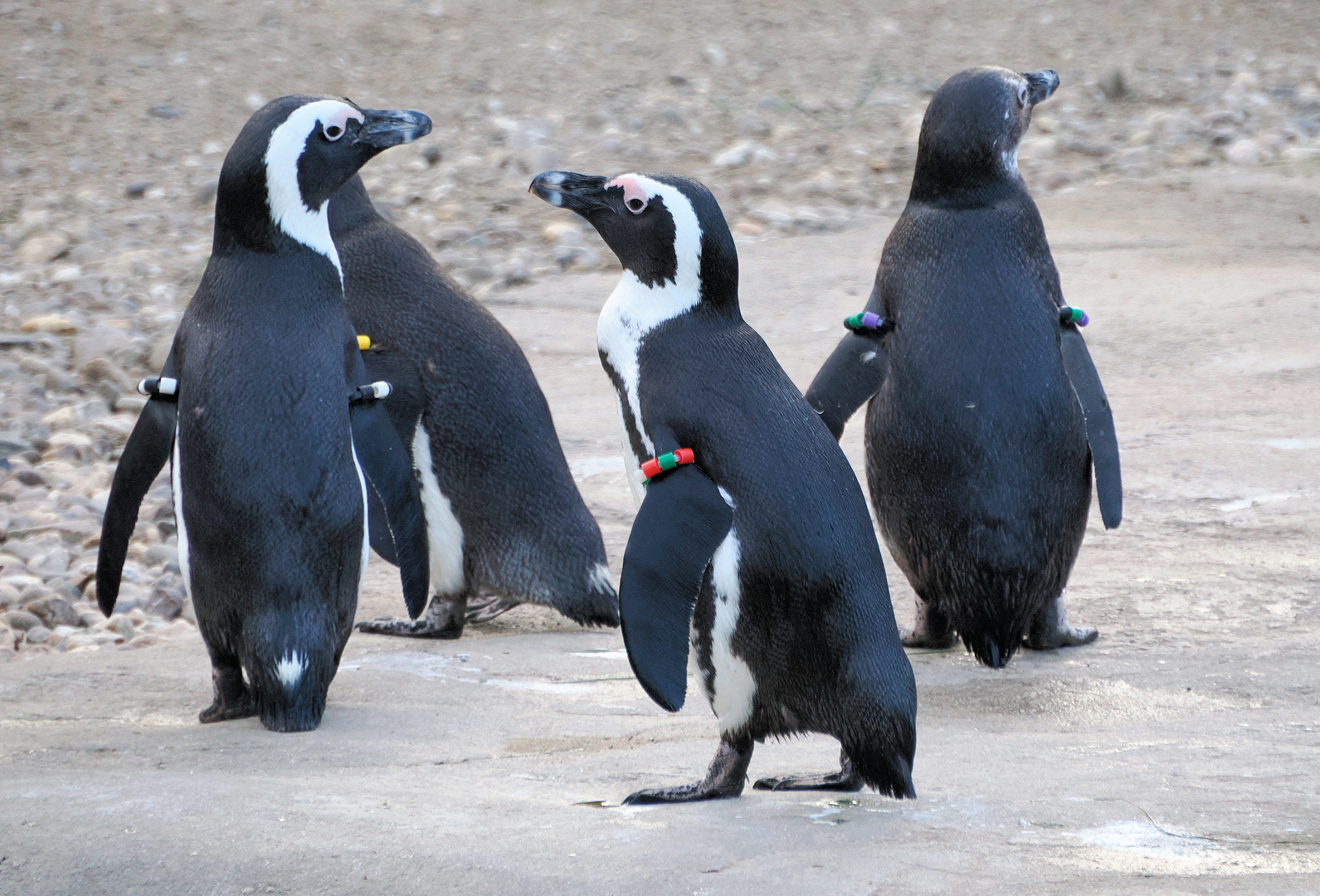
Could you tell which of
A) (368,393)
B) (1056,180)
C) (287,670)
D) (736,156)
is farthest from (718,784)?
(736,156)

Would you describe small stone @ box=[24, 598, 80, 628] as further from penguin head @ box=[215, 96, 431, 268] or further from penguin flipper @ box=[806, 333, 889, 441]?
penguin flipper @ box=[806, 333, 889, 441]

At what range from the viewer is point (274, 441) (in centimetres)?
305

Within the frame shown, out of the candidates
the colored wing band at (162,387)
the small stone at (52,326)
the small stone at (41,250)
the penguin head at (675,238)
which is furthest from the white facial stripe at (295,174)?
the small stone at (41,250)

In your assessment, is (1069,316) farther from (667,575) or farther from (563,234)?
(563,234)

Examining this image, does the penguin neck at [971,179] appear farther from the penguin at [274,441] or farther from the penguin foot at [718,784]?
the penguin foot at [718,784]

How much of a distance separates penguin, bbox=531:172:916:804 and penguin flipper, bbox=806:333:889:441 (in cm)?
97

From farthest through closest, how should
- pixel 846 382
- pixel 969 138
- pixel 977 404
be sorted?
pixel 969 138 → pixel 846 382 → pixel 977 404

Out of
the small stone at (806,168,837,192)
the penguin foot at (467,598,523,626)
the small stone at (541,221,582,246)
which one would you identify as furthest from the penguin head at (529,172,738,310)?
the small stone at (806,168,837,192)

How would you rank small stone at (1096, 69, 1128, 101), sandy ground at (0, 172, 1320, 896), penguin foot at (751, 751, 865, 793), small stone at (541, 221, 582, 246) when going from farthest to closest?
small stone at (1096, 69, 1128, 101)
small stone at (541, 221, 582, 246)
penguin foot at (751, 751, 865, 793)
sandy ground at (0, 172, 1320, 896)

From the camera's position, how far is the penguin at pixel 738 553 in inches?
98.4

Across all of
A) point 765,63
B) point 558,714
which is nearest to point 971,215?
point 558,714

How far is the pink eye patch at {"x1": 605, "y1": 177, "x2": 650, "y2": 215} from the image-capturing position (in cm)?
279

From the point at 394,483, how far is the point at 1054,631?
1.65 m

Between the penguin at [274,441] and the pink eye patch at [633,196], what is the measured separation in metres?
0.76
